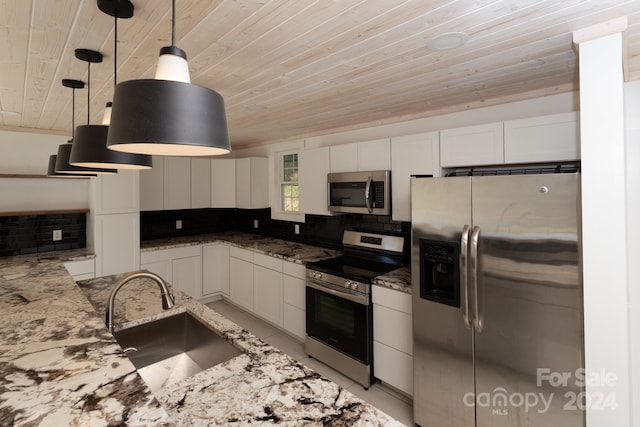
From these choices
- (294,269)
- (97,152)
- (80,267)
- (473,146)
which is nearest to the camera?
(97,152)

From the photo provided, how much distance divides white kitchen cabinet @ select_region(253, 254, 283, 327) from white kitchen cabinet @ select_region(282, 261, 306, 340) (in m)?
0.09

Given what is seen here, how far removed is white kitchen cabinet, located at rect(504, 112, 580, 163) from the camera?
1.86 m

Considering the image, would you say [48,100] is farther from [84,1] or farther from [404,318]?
[404,318]

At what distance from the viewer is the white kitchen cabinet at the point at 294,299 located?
10.7 feet

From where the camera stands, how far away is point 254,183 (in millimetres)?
4453

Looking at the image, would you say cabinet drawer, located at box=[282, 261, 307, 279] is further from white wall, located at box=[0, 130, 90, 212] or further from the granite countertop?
white wall, located at box=[0, 130, 90, 212]

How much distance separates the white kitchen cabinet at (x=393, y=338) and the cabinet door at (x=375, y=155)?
1.10 metres

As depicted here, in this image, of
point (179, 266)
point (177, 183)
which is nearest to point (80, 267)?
point (179, 266)

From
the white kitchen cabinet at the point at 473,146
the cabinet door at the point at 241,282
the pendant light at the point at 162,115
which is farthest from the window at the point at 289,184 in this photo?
the pendant light at the point at 162,115

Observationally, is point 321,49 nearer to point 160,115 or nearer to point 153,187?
point 160,115

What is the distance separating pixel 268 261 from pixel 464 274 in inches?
91.8

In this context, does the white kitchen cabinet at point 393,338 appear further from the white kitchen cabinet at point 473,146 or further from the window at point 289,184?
the window at point 289,184

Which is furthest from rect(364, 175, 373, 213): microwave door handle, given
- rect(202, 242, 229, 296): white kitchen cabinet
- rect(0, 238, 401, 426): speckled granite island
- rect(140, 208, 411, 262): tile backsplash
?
rect(202, 242, 229, 296): white kitchen cabinet

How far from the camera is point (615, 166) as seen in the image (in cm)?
140
